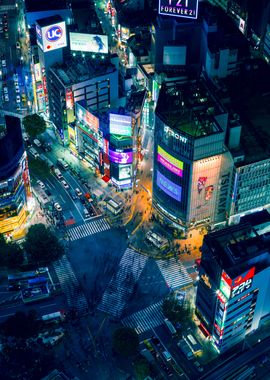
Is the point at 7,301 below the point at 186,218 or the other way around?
below

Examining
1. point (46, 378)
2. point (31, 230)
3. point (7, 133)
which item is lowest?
point (46, 378)

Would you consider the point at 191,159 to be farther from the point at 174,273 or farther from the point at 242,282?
the point at 242,282

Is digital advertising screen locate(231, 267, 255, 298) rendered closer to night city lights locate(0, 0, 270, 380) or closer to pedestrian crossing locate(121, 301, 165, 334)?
night city lights locate(0, 0, 270, 380)

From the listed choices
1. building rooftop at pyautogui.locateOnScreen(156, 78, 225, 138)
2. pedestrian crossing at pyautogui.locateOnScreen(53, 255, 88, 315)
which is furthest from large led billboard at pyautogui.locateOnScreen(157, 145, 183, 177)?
pedestrian crossing at pyautogui.locateOnScreen(53, 255, 88, 315)

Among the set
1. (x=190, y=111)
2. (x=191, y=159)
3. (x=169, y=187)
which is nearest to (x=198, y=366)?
(x=169, y=187)

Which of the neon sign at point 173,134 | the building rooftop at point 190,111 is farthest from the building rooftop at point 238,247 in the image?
the building rooftop at point 190,111

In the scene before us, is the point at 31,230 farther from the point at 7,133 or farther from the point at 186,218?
the point at 186,218

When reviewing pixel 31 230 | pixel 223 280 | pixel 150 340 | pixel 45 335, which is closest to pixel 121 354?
pixel 150 340
